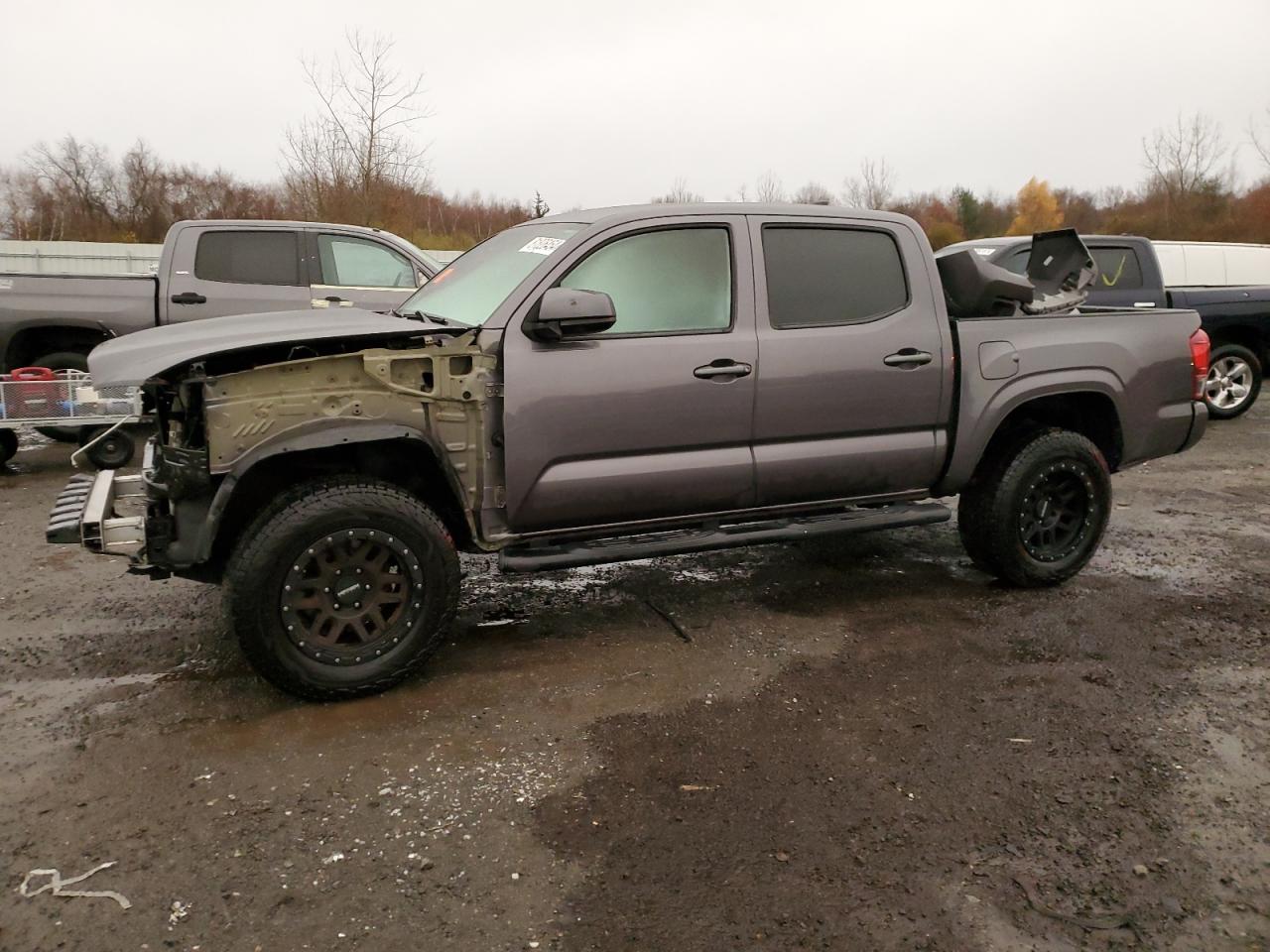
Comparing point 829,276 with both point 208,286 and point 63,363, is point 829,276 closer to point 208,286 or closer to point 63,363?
point 208,286

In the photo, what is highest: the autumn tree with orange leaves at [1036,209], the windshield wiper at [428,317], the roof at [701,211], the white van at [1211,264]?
the autumn tree with orange leaves at [1036,209]

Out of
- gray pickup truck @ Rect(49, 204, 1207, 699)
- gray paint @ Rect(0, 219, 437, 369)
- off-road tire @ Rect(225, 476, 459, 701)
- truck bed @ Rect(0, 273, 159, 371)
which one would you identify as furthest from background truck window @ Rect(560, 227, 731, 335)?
truck bed @ Rect(0, 273, 159, 371)

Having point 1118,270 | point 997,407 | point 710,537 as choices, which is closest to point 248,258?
point 710,537

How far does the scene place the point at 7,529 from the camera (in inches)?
242

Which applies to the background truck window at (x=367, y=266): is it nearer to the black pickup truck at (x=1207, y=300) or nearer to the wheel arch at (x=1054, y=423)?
the black pickup truck at (x=1207, y=300)

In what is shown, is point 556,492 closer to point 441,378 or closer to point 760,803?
point 441,378

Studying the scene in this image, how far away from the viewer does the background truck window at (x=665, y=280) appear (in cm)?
401

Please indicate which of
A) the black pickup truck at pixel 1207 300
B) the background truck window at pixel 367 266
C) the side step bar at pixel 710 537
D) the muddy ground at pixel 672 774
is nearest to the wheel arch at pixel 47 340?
the background truck window at pixel 367 266

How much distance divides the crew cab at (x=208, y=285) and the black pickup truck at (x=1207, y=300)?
5634mm

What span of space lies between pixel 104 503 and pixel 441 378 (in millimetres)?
1410

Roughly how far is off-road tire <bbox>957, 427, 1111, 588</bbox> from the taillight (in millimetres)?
748

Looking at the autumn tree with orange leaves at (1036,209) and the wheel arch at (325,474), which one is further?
the autumn tree with orange leaves at (1036,209)

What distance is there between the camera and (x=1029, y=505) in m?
4.81

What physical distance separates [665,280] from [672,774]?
6.78ft
